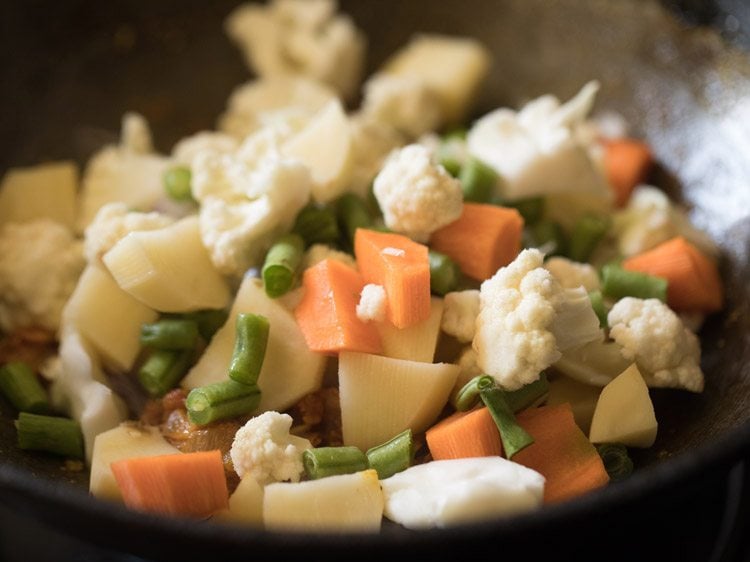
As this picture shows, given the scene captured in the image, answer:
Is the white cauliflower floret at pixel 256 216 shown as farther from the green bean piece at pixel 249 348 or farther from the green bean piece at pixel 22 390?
the green bean piece at pixel 22 390

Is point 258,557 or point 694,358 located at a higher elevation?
point 258,557

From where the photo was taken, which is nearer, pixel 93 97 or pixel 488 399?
pixel 488 399

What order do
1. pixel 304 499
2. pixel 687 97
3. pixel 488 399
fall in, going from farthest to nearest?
pixel 687 97, pixel 488 399, pixel 304 499

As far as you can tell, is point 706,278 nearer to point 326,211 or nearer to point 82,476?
point 326,211

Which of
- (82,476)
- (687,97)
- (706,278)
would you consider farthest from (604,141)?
(82,476)

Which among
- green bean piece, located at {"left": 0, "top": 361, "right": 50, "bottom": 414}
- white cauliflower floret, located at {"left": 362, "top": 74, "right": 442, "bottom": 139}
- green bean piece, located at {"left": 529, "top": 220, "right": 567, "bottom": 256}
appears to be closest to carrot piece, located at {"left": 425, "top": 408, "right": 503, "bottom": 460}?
green bean piece, located at {"left": 529, "top": 220, "right": 567, "bottom": 256}

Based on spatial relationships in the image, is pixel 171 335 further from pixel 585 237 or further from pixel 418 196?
pixel 585 237
